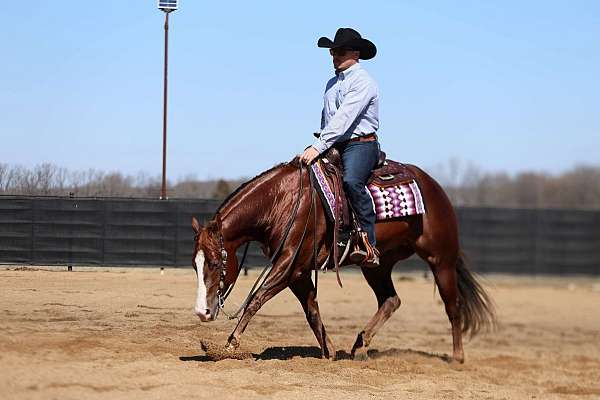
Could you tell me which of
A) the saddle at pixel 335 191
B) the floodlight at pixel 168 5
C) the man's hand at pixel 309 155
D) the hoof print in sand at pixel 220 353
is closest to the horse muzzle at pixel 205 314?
the hoof print in sand at pixel 220 353

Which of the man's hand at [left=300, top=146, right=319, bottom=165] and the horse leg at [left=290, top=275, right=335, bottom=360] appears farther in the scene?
the horse leg at [left=290, top=275, right=335, bottom=360]

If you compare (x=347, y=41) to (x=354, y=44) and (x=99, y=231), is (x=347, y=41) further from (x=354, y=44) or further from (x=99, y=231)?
(x=99, y=231)

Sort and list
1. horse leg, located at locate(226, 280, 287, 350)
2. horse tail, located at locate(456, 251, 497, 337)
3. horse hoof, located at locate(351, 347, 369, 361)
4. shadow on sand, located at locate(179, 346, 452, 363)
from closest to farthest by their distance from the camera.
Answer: horse leg, located at locate(226, 280, 287, 350), shadow on sand, located at locate(179, 346, 452, 363), horse hoof, located at locate(351, 347, 369, 361), horse tail, located at locate(456, 251, 497, 337)

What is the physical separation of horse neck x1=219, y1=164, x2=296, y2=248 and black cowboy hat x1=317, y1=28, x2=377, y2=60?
1.08 meters

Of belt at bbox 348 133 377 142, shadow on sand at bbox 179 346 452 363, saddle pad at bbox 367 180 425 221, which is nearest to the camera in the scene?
shadow on sand at bbox 179 346 452 363

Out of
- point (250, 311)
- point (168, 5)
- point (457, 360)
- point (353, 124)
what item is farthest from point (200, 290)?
point (457, 360)

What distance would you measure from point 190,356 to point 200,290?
50cm

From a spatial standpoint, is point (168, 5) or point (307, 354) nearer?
point (307, 354)

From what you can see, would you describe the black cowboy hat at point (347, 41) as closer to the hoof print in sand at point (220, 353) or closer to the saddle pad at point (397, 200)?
the saddle pad at point (397, 200)

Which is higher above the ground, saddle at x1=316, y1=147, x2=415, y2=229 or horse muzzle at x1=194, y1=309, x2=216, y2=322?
saddle at x1=316, y1=147, x2=415, y2=229

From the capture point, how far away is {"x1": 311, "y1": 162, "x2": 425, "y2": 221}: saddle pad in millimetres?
6309

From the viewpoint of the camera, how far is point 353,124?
6.57 m

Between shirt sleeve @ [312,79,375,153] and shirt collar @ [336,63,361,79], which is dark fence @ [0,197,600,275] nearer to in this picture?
shirt sleeve @ [312,79,375,153]

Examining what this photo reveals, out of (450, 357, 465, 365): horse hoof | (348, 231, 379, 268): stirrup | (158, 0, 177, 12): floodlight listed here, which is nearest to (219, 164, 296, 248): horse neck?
(348, 231, 379, 268): stirrup
